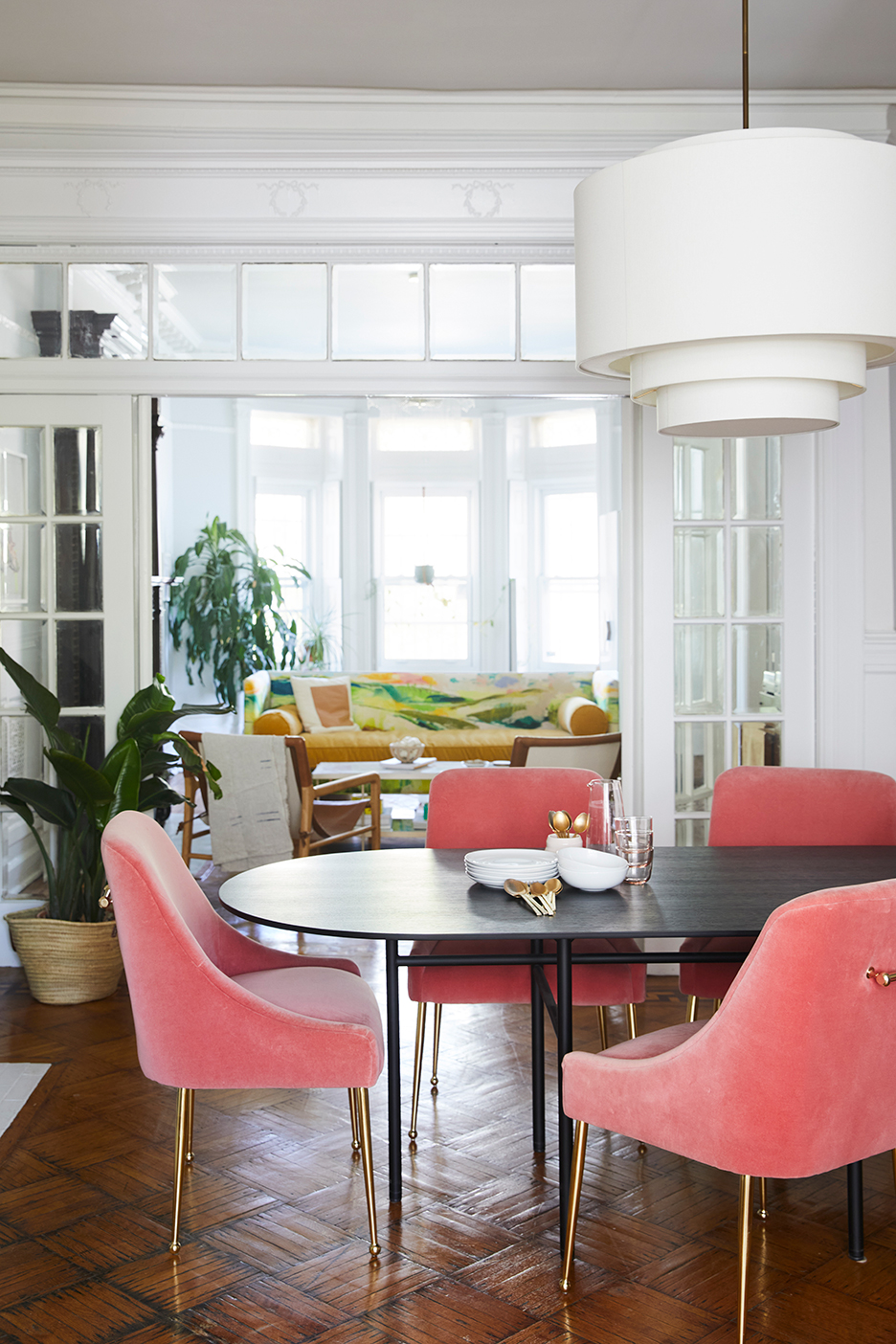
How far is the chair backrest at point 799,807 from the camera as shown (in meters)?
3.16

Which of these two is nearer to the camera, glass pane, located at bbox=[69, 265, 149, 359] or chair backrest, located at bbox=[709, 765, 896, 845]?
chair backrest, located at bbox=[709, 765, 896, 845]

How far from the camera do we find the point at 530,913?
2.37 metres

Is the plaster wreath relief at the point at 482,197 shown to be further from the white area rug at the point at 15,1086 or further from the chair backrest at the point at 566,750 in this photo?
the white area rug at the point at 15,1086

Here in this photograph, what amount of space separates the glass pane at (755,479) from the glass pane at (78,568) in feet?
7.70

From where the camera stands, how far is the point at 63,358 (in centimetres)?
431

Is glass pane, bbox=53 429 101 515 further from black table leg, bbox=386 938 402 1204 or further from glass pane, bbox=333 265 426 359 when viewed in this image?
black table leg, bbox=386 938 402 1204

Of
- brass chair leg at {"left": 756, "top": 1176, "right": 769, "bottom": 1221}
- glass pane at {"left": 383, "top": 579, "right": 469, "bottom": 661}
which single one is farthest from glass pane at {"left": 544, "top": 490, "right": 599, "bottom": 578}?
brass chair leg at {"left": 756, "top": 1176, "right": 769, "bottom": 1221}

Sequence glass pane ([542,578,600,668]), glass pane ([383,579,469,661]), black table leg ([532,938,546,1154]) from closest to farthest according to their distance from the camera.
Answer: black table leg ([532,938,546,1154]) → glass pane ([542,578,600,668]) → glass pane ([383,579,469,661])

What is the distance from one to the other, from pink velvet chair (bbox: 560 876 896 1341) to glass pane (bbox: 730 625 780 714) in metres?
2.40

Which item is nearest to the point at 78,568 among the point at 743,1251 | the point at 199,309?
the point at 199,309

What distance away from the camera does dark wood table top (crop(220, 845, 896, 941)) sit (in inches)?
88.4

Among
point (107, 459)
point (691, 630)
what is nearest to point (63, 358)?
point (107, 459)

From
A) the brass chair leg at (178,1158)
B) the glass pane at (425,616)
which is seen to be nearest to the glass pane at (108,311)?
the brass chair leg at (178,1158)

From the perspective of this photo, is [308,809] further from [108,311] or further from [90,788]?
[108,311]
